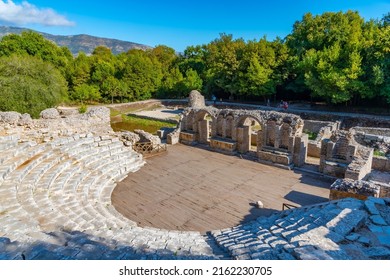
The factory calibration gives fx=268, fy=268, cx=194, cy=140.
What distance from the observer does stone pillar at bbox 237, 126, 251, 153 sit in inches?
607

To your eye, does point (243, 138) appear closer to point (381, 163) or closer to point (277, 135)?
point (277, 135)

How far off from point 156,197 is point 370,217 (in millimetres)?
7176

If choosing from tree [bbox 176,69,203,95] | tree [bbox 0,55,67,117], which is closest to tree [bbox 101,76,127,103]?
Answer: tree [bbox 176,69,203,95]

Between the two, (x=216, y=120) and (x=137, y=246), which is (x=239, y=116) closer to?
(x=216, y=120)

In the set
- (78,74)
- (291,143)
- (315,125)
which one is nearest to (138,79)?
(78,74)

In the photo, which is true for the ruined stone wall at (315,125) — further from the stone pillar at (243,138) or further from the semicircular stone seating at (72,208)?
the semicircular stone seating at (72,208)

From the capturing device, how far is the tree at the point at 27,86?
1889cm

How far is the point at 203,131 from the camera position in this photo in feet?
57.4

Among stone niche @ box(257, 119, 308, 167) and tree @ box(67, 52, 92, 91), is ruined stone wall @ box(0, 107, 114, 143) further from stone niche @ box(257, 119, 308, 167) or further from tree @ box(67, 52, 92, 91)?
tree @ box(67, 52, 92, 91)

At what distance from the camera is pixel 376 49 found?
21.5 metres

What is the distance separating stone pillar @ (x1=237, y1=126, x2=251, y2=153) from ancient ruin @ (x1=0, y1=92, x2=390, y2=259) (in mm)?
60

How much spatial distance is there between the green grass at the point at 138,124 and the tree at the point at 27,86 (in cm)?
663

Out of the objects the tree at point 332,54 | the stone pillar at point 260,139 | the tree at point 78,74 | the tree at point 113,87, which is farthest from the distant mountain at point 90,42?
the stone pillar at point 260,139

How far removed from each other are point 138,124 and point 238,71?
41.9 feet
